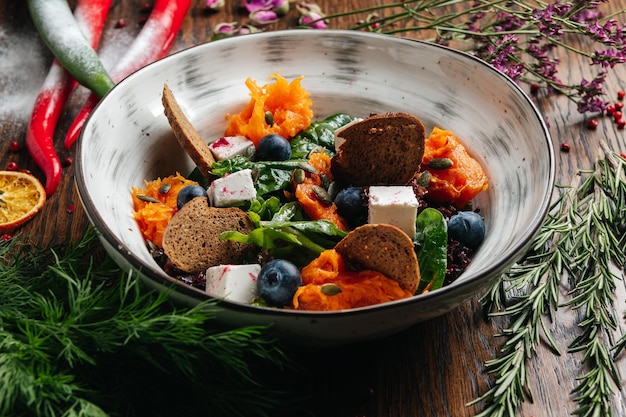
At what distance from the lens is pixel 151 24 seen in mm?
4543

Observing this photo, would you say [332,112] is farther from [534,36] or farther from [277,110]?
[534,36]

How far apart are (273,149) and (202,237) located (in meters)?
0.60

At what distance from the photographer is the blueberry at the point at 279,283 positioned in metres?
2.50

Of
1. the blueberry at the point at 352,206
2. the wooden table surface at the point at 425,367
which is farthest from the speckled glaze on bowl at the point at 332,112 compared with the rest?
the blueberry at the point at 352,206

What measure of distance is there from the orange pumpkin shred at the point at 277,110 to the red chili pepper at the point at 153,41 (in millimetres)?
1171

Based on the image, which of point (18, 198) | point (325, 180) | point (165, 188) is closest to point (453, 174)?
point (325, 180)

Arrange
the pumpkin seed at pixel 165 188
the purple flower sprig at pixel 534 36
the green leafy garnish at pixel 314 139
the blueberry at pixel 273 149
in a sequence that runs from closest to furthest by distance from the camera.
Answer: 1. the pumpkin seed at pixel 165 188
2. the blueberry at pixel 273 149
3. the green leafy garnish at pixel 314 139
4. the purple flower sprig at pixel 534 36

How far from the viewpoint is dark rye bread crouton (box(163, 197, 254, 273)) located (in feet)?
8.96

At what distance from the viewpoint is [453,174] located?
304 cm

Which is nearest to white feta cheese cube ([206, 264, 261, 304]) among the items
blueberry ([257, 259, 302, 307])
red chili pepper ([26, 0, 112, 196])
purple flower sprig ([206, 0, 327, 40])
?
blueberry ([257, 259, 302, 307])

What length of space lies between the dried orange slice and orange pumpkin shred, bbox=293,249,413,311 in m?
1.67

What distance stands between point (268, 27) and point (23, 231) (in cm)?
216

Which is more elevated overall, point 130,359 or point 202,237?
point 202,237

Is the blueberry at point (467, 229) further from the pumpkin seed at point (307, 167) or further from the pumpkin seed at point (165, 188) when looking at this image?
the pumpkin seed at point (165, 188)
